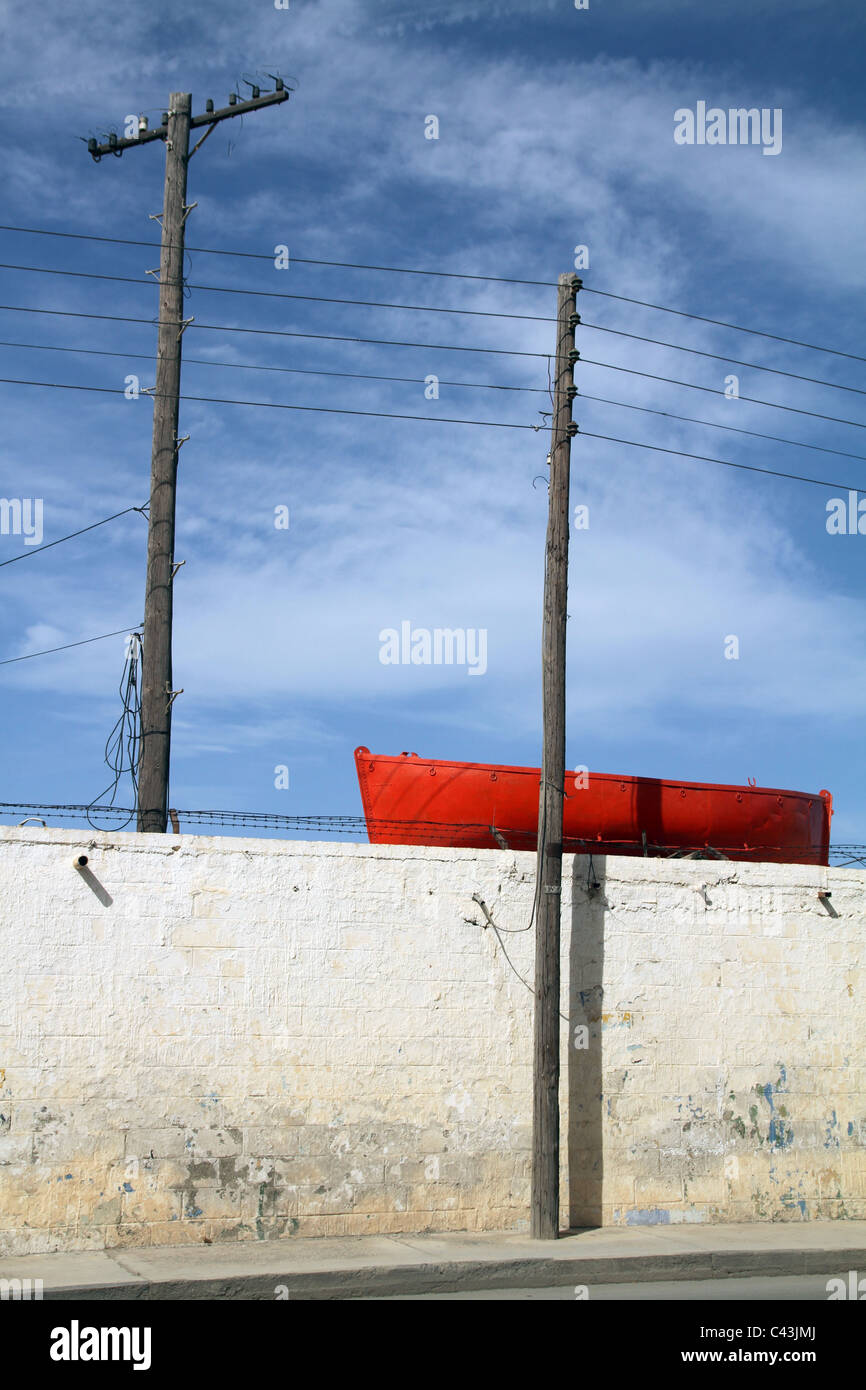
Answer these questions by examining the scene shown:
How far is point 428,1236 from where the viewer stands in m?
12.0

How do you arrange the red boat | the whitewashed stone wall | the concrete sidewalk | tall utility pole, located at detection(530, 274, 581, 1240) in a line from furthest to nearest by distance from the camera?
the red boat < tall utility pole, located at detection(530, 274, 581, 1240) < the whitewashed stone wall < the concrete sidewalk

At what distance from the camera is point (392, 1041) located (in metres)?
12.3

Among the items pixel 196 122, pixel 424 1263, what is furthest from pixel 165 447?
pixel 424 1263

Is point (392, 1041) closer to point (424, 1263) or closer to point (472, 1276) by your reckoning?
point (424, 1263)

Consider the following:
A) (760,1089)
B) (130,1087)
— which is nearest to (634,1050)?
(760,1089)

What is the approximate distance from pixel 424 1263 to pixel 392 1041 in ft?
7.59

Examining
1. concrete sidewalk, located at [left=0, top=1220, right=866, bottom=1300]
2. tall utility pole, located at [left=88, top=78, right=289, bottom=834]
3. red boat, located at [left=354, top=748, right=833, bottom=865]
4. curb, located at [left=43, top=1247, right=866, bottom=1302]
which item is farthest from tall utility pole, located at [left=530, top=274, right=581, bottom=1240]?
tall utility pole, located at [left=88, top=78, right=289, bottom=834]

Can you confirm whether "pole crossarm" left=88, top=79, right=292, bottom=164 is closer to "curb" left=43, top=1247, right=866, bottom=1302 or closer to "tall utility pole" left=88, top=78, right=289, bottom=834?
"tall utility pole" left=88, top=78, right=289, bottom=834

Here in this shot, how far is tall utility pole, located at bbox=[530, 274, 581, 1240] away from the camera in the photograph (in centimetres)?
1203

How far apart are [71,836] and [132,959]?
3.97 feet

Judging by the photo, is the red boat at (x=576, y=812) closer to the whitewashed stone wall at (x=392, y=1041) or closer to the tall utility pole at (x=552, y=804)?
the whitewashed stone wall at (x=392, y=1041)

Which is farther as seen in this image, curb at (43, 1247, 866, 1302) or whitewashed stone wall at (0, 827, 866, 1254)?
whitewashed stone wall at (0, 827, 866, 1254)

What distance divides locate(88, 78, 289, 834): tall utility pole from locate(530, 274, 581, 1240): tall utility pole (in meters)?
3.66
